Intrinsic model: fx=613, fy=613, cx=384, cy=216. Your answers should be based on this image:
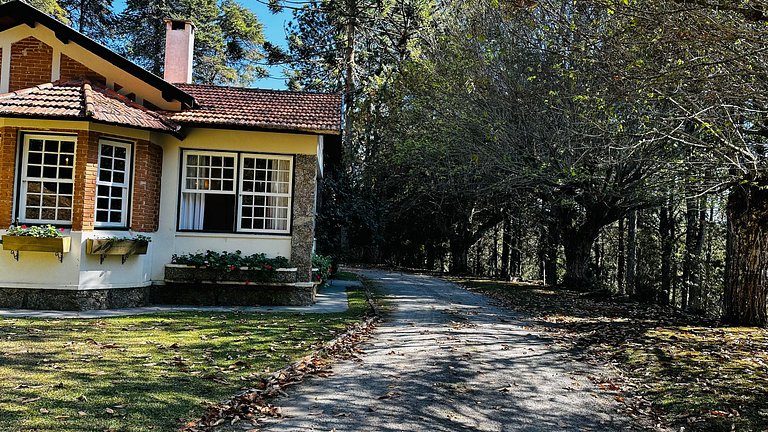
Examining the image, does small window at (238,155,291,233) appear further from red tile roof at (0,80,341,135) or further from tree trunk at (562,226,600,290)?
tree trunk at (562,226,600,290)

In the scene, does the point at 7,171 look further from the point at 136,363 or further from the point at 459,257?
the point at 459,257

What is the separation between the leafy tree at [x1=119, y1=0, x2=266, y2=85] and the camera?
38.7 m

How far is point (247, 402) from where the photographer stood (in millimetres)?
6051

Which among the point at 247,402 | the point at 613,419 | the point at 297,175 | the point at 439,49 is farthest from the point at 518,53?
the point at 247,402

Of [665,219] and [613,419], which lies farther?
[665,219]

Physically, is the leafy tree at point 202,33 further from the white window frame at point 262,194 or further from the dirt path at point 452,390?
the dirt path at point 452,390

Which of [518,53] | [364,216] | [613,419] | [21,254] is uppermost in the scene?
[518,53]

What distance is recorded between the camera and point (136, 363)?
741cm

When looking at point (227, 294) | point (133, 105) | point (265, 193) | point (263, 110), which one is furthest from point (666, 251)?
point (133, 105)

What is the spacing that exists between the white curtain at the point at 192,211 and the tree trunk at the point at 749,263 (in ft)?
37.9

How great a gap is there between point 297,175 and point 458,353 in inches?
256

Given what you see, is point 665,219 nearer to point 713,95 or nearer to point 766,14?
point 713,95

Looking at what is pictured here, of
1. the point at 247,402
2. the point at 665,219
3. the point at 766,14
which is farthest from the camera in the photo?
the point at 665,219

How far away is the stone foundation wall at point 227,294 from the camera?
13648 millimetres
